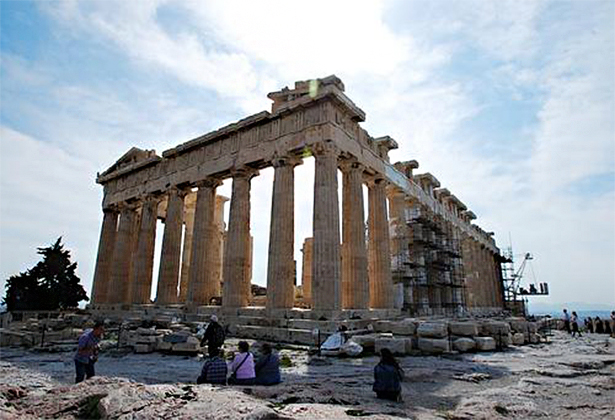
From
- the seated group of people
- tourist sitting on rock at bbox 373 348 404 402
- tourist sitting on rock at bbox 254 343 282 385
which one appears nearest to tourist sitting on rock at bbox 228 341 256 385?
the seated group of people

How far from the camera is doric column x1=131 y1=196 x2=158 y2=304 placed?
24812 millimetres

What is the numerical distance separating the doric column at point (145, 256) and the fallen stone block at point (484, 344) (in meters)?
18.7

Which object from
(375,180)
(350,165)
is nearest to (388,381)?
(350,165)

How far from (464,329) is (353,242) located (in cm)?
612

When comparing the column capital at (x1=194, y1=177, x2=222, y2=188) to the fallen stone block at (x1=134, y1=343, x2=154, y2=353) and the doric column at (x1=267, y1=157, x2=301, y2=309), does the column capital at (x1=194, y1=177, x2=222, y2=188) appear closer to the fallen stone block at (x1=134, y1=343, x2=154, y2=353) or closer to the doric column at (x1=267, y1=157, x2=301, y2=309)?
the doric column at (x1=267, y1=157, x2=301, y2=309)

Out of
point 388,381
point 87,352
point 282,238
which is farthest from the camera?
point 282,238

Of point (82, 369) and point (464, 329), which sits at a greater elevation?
point (464, 329)

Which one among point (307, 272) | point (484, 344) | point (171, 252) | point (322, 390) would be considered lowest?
point (322, 390)

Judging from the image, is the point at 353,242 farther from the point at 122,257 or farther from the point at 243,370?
the point at 122,257

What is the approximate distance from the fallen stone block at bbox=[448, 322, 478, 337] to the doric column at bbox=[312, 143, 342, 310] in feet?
13.4

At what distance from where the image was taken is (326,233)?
16406 millimetres

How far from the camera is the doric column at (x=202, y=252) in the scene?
20.9 m

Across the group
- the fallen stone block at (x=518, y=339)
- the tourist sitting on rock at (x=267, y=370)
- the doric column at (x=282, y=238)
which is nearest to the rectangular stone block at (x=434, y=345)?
the fallen stone block at (x=518, y=339)

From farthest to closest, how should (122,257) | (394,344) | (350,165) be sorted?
(122,257), (350,165), (394,344)
